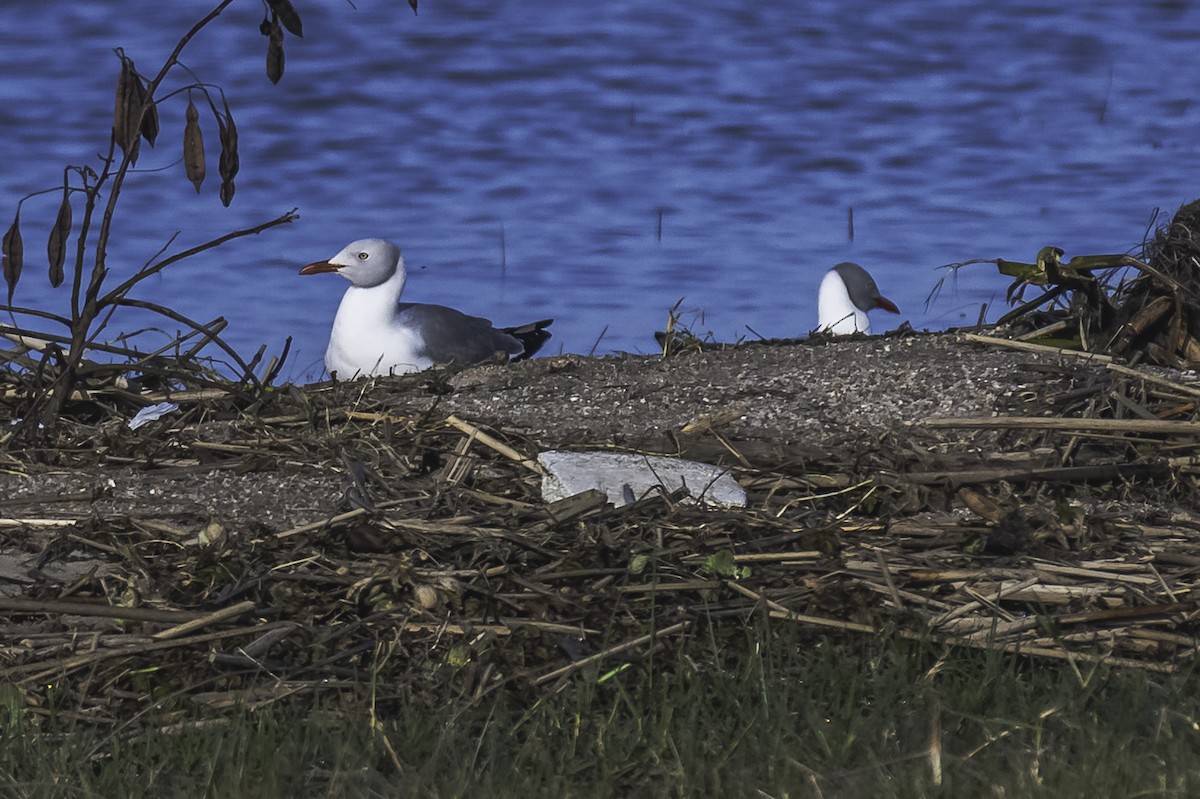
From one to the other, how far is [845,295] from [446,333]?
2589 mm

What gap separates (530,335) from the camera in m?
9.36

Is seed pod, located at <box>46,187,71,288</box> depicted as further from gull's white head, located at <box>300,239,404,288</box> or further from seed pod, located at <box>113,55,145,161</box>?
gull's white head, located at <box>300,239,404,288</box>

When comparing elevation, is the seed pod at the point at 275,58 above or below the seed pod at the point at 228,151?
above

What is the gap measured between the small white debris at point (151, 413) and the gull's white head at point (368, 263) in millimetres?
2880

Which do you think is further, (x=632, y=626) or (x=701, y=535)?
(x=701, y=535)

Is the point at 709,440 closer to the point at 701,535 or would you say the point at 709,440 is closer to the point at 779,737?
the point at 701,535

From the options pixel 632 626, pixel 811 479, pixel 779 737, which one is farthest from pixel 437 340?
pixel 779 737

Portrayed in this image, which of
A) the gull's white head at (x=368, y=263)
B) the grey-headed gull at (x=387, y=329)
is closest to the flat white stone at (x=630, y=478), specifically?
the grey-headed gull at (x=387, y=329)

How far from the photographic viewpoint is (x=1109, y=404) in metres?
5.10

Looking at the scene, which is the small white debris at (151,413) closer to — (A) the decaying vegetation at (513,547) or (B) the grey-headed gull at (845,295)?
(A) the decaying vegetation at (513,547)

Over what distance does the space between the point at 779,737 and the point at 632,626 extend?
621mm

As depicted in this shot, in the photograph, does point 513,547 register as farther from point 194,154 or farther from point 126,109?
point 126,109

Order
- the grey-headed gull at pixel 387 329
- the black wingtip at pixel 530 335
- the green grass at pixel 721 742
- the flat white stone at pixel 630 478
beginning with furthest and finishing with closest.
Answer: the black wingtip at pixel 530 335, the grey-headed gull at pixel 387 329, the flat white stone at pixel 630 478, the green grass at pixel 721 742

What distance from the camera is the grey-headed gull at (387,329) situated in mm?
8055
